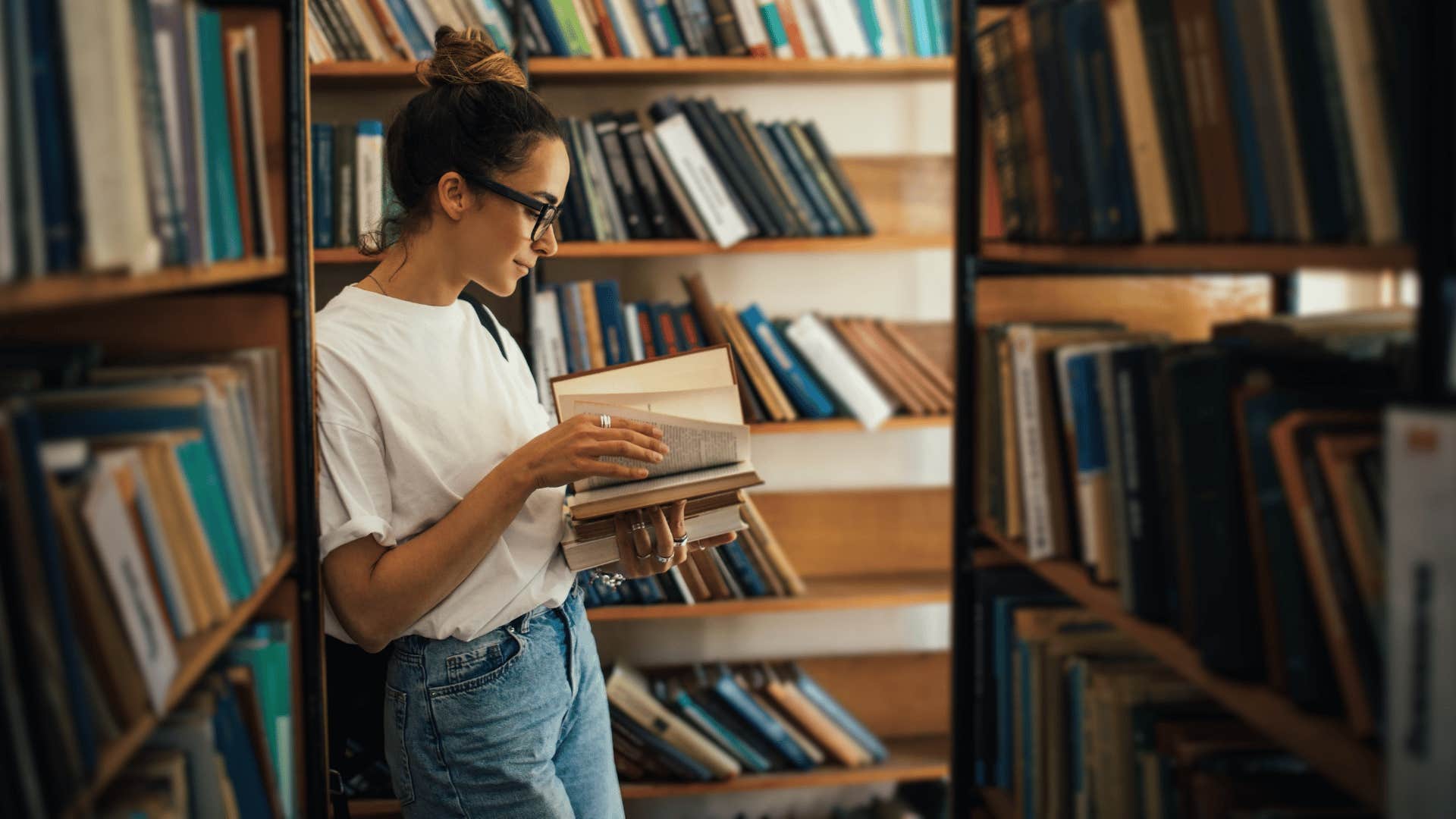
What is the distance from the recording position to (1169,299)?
4.70 ft

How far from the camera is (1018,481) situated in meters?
1.25

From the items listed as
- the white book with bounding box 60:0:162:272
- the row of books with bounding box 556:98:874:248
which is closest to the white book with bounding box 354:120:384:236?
the row of books with bounding box 556:98:874:248

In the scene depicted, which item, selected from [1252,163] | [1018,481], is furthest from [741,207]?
[1252,163]

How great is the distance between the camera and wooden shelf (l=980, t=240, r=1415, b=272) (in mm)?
725

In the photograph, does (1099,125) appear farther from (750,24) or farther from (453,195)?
(750,24)

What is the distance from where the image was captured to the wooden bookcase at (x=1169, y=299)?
2.15 ft

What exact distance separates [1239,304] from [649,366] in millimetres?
841

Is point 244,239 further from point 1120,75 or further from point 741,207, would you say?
point 741,207

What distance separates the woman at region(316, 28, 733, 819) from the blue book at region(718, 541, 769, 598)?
0.88 m

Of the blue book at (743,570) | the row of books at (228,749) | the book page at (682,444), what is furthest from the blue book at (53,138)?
the blue book at (743,570)

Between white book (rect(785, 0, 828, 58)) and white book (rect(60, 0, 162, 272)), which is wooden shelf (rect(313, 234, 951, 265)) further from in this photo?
white book (rect(60, 0, 162, 272))

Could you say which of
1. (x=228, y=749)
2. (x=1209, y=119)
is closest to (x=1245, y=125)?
(x=1209, y=119)

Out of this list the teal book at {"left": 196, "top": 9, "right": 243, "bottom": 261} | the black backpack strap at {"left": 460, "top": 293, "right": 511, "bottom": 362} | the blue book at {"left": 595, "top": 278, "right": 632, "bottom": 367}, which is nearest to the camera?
the teal book at {"left": 196, "top": 9, "right": 243, "bottom": 261}

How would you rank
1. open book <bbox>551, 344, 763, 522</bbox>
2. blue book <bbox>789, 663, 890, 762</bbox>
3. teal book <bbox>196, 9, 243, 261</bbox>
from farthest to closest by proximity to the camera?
blue book <bbox>789, 663, 890, 762</bbox>
open book <bbox>551, 344, 763, 522</bbox>
teal book <bbox>196, 9, 243, 261</bbox>
